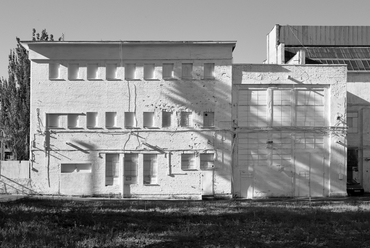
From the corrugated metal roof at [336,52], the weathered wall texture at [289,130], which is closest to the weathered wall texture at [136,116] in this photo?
the weathered wall texture at [289,130]

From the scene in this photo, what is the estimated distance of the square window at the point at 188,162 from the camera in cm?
3450

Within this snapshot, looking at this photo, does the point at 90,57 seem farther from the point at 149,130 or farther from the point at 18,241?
the point at 18,241

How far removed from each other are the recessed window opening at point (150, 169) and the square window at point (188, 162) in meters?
1.85

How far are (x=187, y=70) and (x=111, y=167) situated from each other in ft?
27.8

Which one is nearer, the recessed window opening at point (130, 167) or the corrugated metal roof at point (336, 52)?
the recessed window opening at point (130, 167)

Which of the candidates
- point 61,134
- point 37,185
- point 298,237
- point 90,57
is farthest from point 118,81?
point 298,237

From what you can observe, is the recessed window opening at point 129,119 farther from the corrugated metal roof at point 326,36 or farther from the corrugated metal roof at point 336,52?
the corrugated metal roof at point 326,36

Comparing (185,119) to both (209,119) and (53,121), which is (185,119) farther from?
(53,121)

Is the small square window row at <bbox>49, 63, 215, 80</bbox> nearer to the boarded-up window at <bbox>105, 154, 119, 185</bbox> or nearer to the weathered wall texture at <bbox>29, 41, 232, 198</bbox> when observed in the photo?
the weathered wall texture at <bbox>29, 41, 232, 198</bbox>

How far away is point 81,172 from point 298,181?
14.9 m

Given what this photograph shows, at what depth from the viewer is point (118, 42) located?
1350 inches

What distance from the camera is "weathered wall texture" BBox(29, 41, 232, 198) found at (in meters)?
34.3

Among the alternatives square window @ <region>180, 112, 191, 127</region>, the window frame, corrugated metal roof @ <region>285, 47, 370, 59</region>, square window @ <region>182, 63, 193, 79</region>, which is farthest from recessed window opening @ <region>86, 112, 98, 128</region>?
corrugated metal roof @ <region>285, 47, 370, 59</region>

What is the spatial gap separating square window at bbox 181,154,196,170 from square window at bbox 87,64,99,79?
817 cm
